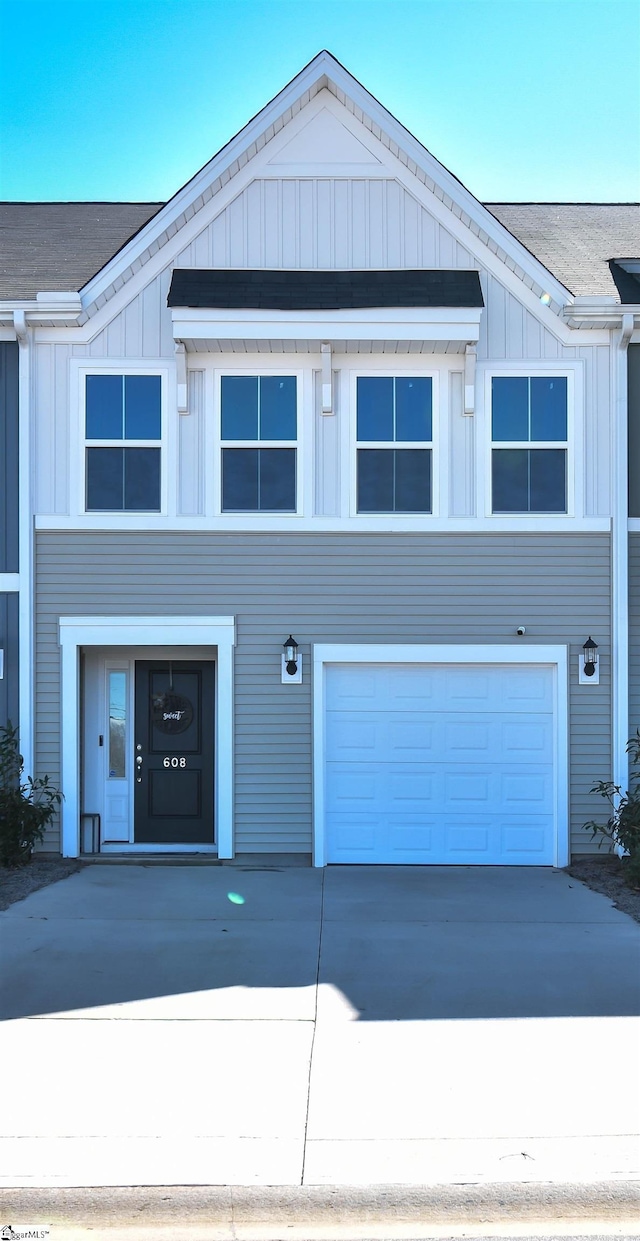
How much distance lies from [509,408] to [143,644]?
4.57 meters

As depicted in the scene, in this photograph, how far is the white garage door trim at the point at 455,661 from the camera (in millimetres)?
9492

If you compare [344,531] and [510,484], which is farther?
[510,484]

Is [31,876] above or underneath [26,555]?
underneath

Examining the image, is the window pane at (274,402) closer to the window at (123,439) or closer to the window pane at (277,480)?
the window pane at (277,480)

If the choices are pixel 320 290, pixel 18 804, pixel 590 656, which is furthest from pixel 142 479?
pixel 590 656

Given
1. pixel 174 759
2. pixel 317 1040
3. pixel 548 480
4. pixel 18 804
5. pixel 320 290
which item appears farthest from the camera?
pixel 174 759

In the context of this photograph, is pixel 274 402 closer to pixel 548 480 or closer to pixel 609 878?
pixel 548 480

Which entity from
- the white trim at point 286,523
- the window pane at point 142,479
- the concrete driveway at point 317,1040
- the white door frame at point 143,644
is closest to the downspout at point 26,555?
the white trim at point 286,523

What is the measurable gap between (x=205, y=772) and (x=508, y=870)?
3373 millimetres

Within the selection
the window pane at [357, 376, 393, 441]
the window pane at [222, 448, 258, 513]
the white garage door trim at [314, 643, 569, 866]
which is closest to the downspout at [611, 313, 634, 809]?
the white garage door trim at [314, 643, 569, 866]

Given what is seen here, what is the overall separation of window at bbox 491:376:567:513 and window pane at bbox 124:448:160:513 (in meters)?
3.54

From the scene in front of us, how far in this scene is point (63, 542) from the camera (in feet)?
31.3

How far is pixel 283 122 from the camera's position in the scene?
30.9ft

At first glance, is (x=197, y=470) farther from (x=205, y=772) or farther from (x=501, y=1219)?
(x=501, y=1219)
